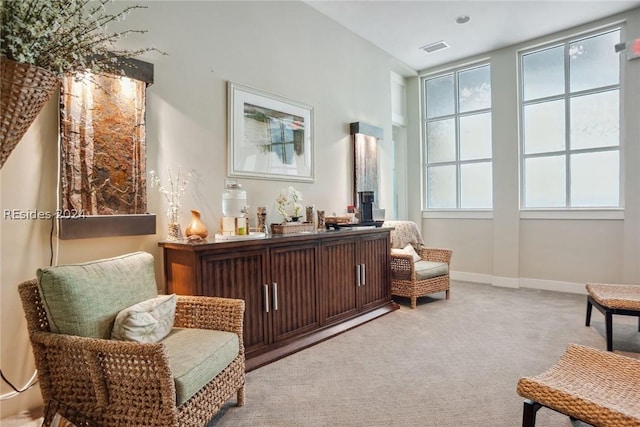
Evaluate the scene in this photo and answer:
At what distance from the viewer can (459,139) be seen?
589cm

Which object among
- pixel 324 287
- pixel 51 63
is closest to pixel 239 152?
pixel 324 287

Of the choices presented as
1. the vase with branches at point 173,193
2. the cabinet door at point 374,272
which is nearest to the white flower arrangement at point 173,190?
the vase with branches at point 173,193

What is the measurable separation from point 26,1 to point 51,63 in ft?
0.59

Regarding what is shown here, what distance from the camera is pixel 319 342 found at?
3141 mm

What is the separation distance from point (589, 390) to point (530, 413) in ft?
0.94

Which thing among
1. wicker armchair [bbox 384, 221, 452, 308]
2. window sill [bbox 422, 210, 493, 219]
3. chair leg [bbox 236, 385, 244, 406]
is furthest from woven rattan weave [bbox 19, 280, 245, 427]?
window sill [bbox 422, 210, 493, 219]

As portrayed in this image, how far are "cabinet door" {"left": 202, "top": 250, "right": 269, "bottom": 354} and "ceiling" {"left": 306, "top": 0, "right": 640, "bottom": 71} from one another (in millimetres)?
3020

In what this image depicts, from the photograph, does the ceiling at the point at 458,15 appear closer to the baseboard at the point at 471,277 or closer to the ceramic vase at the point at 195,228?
the ceramic vase at the point at 195,228

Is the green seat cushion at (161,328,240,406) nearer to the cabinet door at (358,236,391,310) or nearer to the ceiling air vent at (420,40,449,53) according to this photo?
the cabinet door at (358,236,391,310)

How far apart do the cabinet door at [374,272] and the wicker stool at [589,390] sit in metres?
2.08

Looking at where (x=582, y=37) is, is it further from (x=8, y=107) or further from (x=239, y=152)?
(x=8, y=107)

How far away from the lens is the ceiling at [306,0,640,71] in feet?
13.5

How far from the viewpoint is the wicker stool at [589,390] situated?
57.6 inches

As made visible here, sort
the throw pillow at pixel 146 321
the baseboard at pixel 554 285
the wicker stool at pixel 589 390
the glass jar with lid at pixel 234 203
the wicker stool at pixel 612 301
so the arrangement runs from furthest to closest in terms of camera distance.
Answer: the baseboard at pixel 554 285
the glass jar with lid at pixel 234 203
the wicker stool at pixel 612 301
the throw pillow at pixel 146 321
the wicker stool at pixel 589 390
